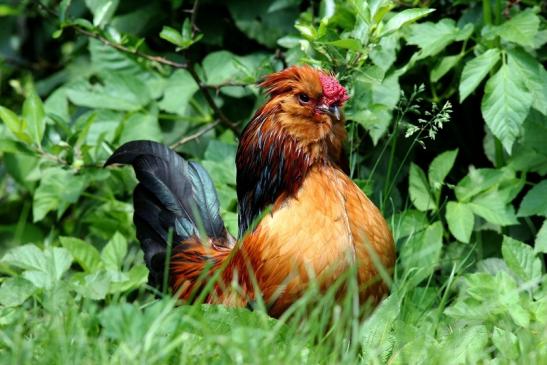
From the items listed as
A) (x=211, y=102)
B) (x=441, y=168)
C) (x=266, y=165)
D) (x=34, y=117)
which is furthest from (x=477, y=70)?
(x=34, y=117)

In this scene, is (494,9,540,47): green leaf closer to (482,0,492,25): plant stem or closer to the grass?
(482,0,492,25): plant stem

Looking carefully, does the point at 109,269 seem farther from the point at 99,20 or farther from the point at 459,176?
the point at 459,176

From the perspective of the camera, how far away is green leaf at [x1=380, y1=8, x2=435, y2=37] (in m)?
3.53

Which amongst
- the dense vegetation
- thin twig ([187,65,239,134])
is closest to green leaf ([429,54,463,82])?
the dense vegetation

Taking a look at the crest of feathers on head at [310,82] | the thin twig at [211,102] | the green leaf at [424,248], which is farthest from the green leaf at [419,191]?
the thin twig at [211,102]

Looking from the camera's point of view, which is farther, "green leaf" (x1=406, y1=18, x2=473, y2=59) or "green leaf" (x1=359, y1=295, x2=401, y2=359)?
"green leaf" (x1=406, y1=18, x2=473, y2=59)

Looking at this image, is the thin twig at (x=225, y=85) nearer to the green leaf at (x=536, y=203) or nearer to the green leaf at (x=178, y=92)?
the green leaf at (x=178, y=92)

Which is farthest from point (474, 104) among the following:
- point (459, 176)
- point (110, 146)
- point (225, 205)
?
point (110, 146)

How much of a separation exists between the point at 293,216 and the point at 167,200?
2.67 feet

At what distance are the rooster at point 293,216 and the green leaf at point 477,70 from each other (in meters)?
0.53

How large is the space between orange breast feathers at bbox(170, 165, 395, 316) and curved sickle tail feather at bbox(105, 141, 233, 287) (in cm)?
49

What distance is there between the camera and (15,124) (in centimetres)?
409

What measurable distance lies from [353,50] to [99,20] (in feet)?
3.72

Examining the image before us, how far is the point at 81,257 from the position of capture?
404cm
